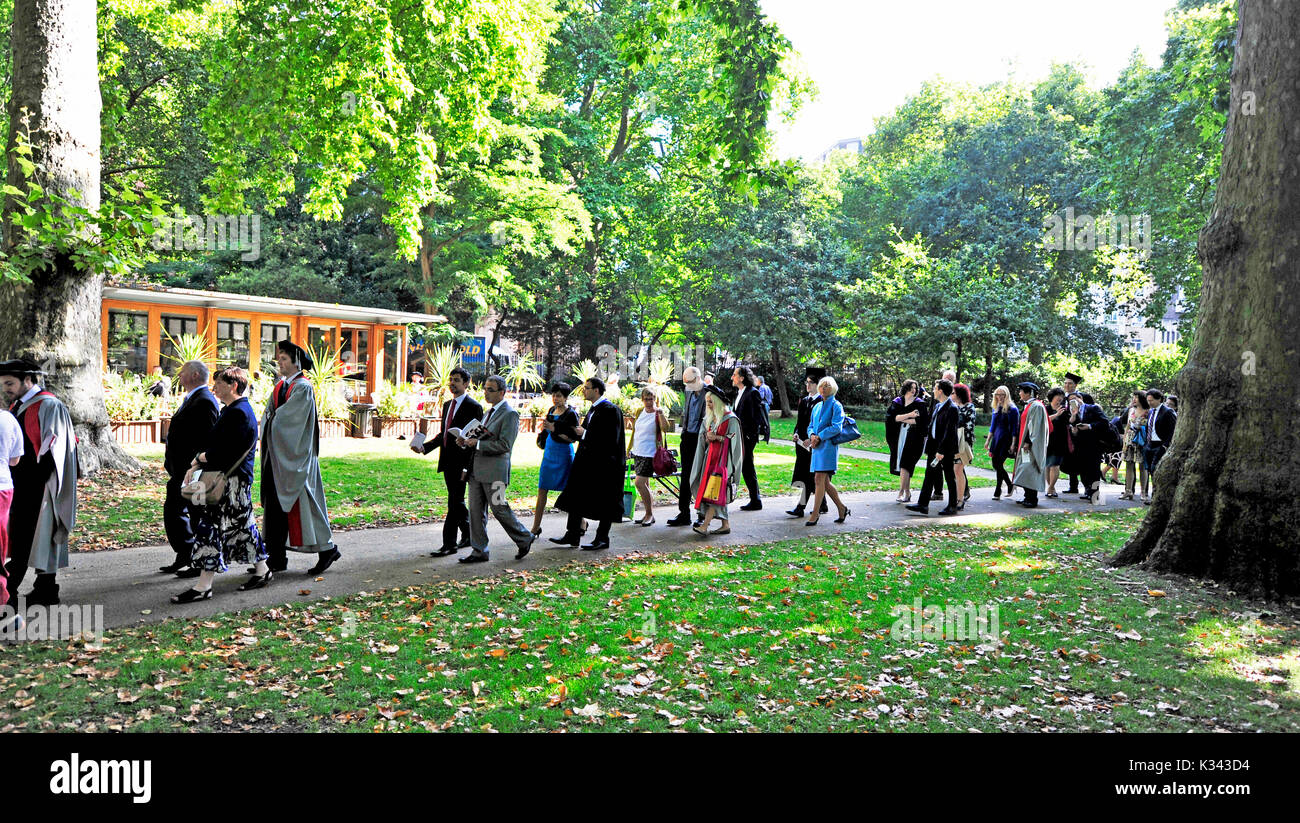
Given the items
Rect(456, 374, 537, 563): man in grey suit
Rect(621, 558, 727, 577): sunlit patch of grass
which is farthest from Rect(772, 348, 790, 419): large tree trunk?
Rect(456, 374, 537, 563): man in grey suit

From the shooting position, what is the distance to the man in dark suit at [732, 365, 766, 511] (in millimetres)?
11125

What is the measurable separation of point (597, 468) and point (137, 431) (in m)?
11.1

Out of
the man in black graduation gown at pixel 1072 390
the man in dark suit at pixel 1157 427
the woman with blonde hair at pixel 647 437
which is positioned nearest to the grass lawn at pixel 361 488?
the man in black graduation gown at pixel 1072 390

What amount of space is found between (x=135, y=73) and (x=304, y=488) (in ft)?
80.0

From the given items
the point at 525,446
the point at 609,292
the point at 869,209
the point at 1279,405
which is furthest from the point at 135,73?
the point at 869,209

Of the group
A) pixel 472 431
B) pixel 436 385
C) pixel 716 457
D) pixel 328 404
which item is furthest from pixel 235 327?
pixel 716 457

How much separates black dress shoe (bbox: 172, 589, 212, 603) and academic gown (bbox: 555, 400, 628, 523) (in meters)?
3.43

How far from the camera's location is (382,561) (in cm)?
790

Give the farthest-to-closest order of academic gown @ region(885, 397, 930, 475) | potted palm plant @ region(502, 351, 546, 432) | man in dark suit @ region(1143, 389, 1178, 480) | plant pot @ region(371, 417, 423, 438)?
potted palm plant @ region(502, 351, 546, 432)
plant pot @ region(371, 417, 423, 438)
man in dark suit @ region(1143, 389, 1178, 480)
academic gown @ region(885, 397, 930, 475)

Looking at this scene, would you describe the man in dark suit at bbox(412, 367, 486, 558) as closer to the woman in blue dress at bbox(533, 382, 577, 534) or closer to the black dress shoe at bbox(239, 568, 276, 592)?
the woman in blue dress at bbox(533, 382, 577, 534)

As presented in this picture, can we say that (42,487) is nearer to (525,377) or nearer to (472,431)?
(472,431)

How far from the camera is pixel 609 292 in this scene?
3941 cm
